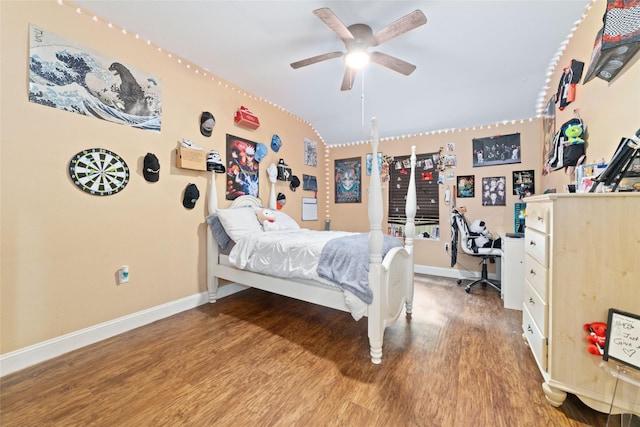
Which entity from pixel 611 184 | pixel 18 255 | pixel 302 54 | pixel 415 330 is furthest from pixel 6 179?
pixel 611 184

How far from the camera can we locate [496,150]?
3641mm

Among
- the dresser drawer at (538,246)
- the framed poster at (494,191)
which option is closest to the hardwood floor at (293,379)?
the dresser drawer at (538,246)

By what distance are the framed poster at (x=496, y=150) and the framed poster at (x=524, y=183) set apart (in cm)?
20

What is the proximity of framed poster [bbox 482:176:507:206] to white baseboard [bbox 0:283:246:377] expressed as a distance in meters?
4.12

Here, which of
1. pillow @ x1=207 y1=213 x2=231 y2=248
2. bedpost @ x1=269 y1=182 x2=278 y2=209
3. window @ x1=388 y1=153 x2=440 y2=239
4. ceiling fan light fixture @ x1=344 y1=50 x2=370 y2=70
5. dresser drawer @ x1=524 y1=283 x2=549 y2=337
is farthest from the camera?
window @ x1=388 y1=153 x2=440 y2=239

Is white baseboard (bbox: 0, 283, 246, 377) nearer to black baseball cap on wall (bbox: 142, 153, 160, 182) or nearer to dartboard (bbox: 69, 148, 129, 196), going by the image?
dartboard (bbox: 69, 148, 129, 196)

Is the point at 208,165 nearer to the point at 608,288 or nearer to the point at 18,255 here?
Result: the point at 18,255

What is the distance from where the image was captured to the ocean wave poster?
180 centimetres

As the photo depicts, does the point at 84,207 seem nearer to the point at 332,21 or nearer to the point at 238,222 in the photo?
the point at 238,222

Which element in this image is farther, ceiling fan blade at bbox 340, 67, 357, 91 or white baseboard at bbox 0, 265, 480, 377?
ceiling fan blade at bbox 340, 67, 357, 91

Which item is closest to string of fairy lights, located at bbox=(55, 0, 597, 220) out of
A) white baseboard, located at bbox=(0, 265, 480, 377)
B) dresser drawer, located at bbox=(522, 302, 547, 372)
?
dresser drawer, located at bbox=(522, 302, 547, 372)

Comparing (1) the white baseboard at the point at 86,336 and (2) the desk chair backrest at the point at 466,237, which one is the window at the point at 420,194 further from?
(1) the white baseboard at the point at 86,336

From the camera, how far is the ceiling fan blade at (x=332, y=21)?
1.65 m

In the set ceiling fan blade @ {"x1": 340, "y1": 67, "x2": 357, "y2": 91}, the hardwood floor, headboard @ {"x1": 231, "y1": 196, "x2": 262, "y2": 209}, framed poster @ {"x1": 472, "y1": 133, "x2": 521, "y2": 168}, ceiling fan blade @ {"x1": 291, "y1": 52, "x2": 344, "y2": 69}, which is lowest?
the hardwood floor
